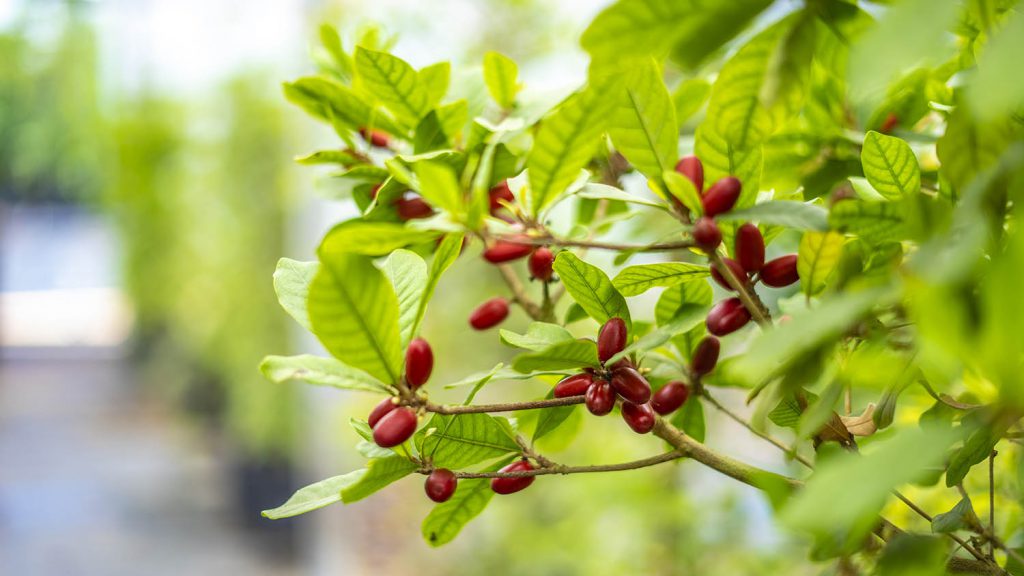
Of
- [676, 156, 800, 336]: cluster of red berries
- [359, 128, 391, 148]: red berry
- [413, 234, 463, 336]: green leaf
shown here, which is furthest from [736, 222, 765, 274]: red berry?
[359, 128, 391, 148]: red berry

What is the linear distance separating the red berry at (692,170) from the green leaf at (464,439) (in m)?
0.12

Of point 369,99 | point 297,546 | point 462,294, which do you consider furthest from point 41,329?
point 369,99

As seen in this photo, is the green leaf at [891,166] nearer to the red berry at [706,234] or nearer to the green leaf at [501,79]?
the red berry at [706,234]

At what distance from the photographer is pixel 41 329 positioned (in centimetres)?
721

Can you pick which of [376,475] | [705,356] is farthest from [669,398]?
[376,475]

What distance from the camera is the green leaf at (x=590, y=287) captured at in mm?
332

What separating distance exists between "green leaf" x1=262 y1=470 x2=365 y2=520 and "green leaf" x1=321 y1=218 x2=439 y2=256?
0.34ft

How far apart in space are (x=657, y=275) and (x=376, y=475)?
13cm

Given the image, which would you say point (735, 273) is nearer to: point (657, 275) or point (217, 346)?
point (657, 275)

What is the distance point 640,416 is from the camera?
1.13 feet

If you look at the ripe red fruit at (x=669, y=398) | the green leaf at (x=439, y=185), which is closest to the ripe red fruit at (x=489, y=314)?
the ripe red fruit at (x=669, y=398)

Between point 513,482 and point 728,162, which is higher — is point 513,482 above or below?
below

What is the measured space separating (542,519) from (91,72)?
4.59m

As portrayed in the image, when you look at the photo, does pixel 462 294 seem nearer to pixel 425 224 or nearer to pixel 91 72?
pixel 425 224
